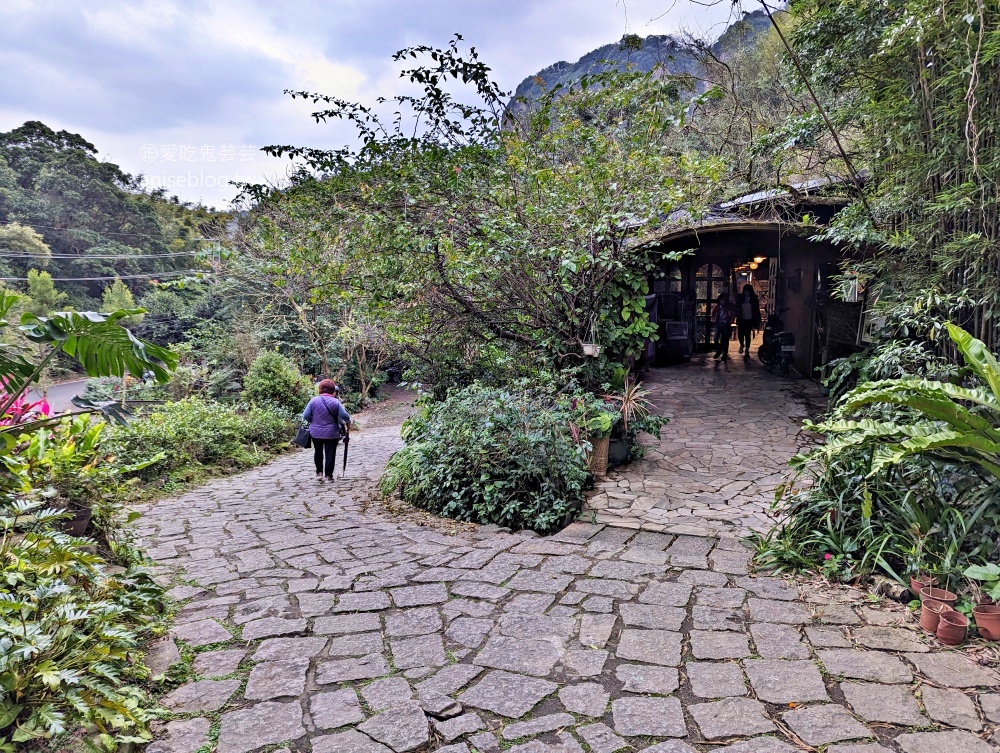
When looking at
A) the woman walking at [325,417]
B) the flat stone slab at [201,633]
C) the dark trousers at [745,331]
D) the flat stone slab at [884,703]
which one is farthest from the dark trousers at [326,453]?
the dark trousers at [745,331]

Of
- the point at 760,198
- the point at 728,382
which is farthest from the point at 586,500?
the point at 728,382

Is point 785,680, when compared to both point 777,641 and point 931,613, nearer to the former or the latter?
point 777,641

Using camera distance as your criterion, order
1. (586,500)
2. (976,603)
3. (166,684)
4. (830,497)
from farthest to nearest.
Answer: (586,500)
(830,497)
(976,603)
(166,684)

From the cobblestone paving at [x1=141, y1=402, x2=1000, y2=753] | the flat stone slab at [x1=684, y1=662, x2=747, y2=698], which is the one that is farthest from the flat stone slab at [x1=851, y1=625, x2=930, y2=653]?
the flat stone slab at [x1=684, y1=662, x2=747, y2=698]

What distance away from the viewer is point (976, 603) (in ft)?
8.54

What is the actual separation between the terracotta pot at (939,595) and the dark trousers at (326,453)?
5948 mm

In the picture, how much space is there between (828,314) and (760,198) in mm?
2853

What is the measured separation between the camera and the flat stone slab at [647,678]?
7.51 feet

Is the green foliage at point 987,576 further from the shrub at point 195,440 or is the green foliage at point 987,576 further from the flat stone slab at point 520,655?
the shrub at point 195,440

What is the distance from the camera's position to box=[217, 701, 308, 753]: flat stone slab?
1976 mm

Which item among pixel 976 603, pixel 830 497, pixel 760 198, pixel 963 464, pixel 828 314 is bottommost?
pixel 976 603

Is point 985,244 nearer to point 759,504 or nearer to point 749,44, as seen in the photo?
point 759,504

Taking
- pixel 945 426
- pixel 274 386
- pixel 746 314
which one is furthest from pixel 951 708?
pixel 274 386

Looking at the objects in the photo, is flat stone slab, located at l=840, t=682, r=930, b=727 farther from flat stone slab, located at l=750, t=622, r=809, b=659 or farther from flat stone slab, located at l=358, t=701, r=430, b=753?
flat stone slab, located at l=358, t=701, r=430, b=753
